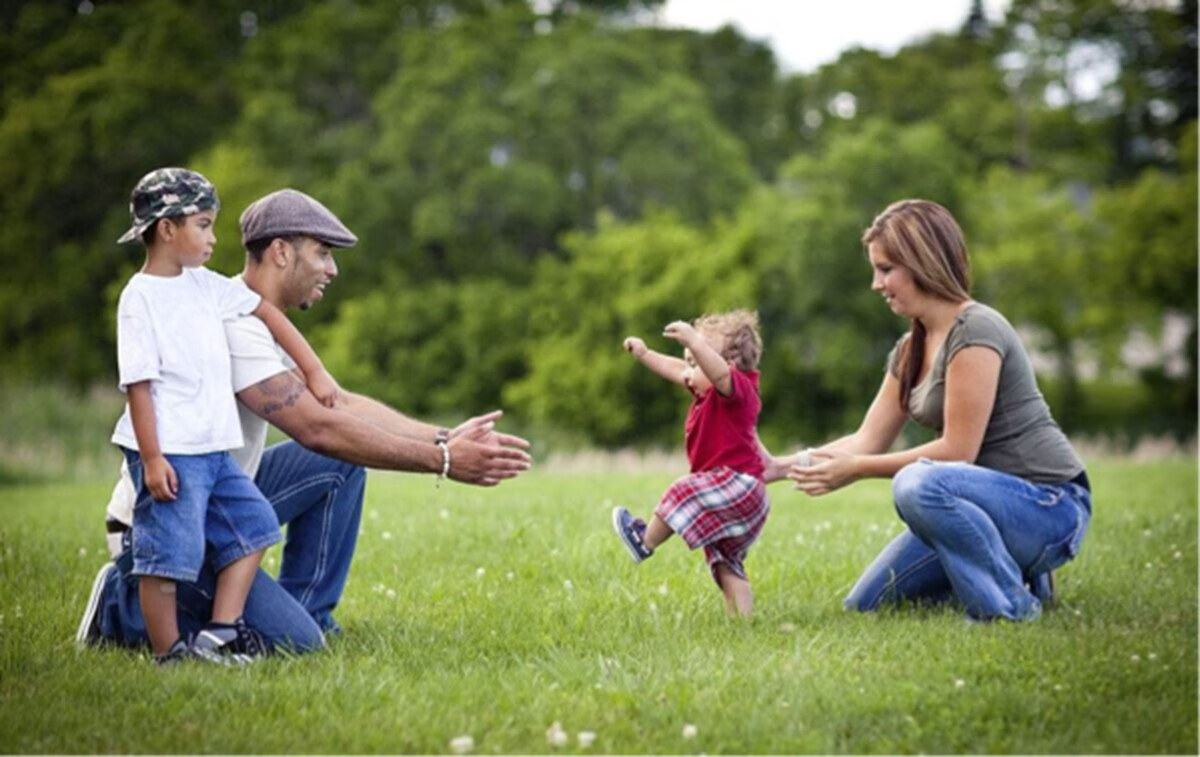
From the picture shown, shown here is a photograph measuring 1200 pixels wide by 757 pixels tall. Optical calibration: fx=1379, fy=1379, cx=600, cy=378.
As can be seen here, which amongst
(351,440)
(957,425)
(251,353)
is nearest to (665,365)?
(957,425)

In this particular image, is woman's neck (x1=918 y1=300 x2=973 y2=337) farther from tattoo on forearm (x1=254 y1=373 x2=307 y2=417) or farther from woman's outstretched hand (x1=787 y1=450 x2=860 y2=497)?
tattoo on forearm (x1=254 y1=373 x2=307 y2=417)

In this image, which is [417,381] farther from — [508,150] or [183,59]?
[183,59]

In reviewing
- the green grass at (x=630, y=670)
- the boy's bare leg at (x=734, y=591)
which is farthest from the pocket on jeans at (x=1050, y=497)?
the boy's bare leg at (x=734, y=591)

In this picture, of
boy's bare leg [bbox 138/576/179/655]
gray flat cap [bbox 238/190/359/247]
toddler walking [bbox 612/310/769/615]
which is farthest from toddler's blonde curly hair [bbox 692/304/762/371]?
boy's bare leg [bbox 138/576/179/655]

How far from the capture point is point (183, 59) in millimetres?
48969

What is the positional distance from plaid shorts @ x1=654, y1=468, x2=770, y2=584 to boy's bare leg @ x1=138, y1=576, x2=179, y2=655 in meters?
2.26

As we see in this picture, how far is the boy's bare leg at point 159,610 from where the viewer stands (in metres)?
5.73

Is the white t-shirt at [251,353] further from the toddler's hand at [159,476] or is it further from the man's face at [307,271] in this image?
the toddler's hand at [159,476]

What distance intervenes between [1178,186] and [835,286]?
10.7 meters

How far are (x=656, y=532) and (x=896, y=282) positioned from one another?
5.46ft

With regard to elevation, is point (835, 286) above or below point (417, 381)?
above

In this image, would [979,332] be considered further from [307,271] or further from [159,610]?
[159,610]

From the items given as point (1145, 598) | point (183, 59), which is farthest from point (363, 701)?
point (183, 59)

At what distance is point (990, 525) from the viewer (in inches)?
245
